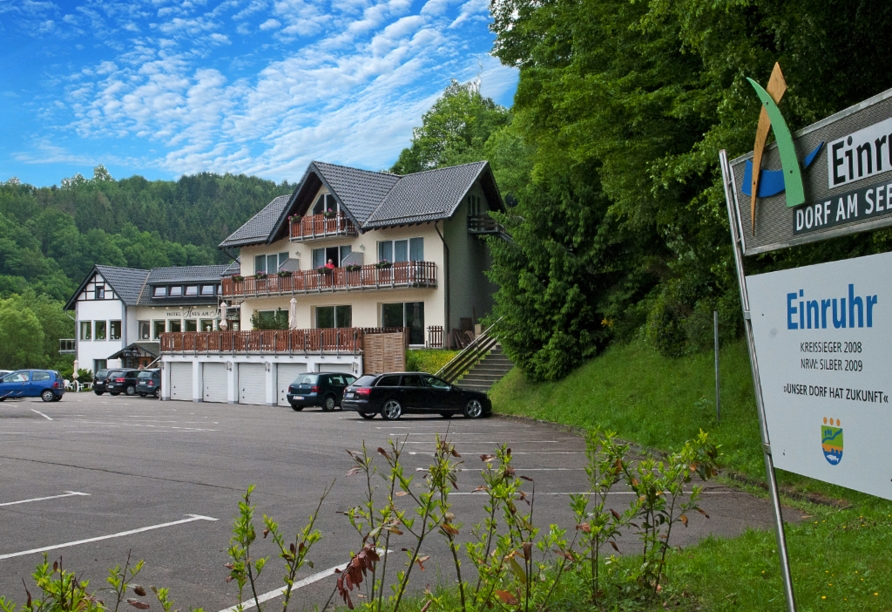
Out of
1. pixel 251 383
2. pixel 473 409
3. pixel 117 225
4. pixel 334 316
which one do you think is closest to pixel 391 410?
pixel 473 409

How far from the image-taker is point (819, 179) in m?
3.99

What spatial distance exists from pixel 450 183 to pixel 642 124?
26.7 meters

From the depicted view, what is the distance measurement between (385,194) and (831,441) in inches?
1721

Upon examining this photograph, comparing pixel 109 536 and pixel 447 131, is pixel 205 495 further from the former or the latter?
pixel 447 131

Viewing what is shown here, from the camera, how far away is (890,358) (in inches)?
131

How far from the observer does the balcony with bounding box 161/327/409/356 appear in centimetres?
3906

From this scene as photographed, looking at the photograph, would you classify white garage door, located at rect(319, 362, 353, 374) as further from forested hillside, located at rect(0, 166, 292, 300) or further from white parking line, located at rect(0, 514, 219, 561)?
forested hillside, located at rect(0, 166, 292, 300)

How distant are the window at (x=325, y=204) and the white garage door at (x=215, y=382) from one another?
967 centimetres

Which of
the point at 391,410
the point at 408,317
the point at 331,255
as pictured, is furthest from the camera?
the point at 331,255

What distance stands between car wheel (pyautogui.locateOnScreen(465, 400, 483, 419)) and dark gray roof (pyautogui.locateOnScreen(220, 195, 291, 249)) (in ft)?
75.9

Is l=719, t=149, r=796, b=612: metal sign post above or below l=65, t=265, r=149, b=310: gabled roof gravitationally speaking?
below

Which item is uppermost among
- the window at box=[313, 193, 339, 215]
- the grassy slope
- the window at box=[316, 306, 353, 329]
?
the window at box=[313, 193, 339, 215]

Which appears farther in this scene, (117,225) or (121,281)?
(117,225)

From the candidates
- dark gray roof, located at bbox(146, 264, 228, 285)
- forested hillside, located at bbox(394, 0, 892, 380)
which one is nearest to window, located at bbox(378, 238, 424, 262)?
forested hillside, located at bbox(394, 0, 892, 380)
